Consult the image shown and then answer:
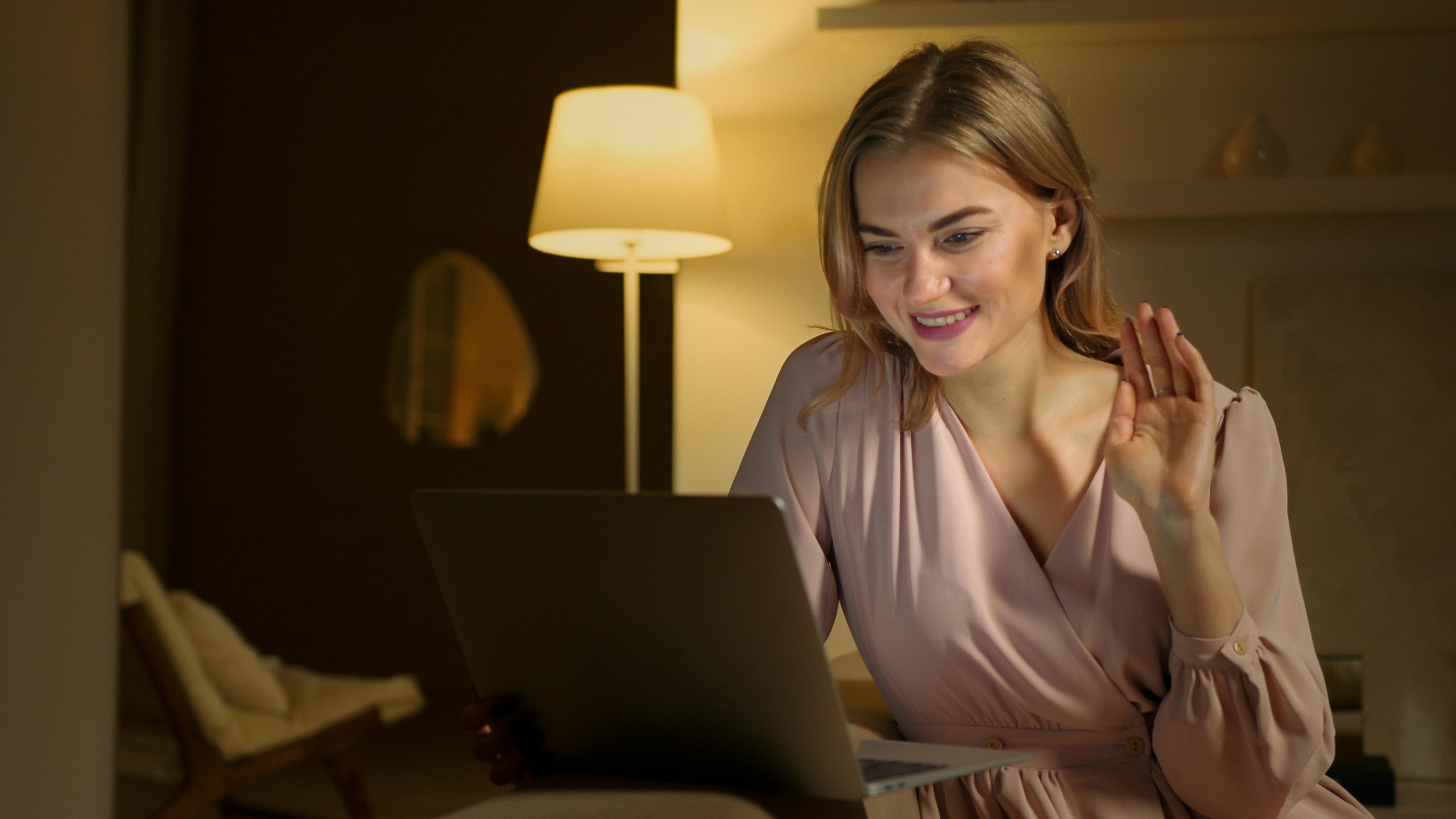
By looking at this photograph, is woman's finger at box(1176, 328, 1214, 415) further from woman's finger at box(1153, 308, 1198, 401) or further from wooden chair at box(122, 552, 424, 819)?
wooden chair at box(122, 552, 424, 819)

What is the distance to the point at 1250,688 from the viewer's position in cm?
103

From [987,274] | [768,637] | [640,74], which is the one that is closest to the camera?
[768,637]

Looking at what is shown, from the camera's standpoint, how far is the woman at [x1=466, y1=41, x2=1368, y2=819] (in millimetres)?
1056

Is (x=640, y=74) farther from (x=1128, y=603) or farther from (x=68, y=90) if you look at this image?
(x=1128, y=603)

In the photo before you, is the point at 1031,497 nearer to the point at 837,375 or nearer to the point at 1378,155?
the point at 837,375

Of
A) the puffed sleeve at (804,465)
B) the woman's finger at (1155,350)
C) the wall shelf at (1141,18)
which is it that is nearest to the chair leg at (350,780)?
the puffed sleeve at (804,465)

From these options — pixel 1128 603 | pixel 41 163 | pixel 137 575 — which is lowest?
pixel 137 575

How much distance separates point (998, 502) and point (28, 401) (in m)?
1.97

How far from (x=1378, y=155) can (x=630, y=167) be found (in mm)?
1421

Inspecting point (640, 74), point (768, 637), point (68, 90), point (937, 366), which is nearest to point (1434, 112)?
point (640, 74)

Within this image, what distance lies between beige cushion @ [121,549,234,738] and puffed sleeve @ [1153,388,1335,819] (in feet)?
6.88

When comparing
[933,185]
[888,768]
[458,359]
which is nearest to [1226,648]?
[888,768]

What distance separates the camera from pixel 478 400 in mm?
2736

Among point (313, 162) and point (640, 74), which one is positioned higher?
point (640, 74)
